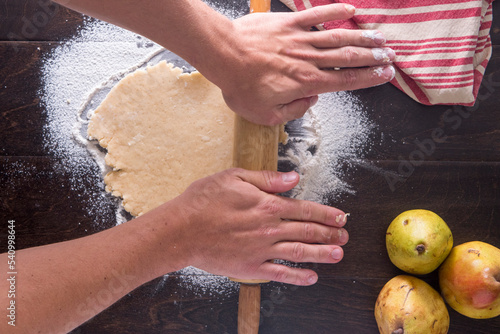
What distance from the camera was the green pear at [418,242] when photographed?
1.24 m

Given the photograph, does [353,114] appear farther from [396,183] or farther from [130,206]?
[130,206]

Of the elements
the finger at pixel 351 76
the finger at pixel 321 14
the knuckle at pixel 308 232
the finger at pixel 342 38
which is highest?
the finger at pixel 321 14

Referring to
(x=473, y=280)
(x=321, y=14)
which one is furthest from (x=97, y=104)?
(x=473, y=280)

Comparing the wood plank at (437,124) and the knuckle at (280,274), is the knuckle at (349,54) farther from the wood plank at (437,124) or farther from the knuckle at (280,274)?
the knuckle at (280,274)

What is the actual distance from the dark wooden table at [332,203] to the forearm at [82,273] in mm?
219

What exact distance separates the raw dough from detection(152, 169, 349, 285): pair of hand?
5.9 inches

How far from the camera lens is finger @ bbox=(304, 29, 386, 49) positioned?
118 centimetres

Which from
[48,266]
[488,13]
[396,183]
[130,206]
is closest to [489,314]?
[396,183]

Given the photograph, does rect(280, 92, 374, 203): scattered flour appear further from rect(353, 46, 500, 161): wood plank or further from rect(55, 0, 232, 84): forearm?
rect(55, 0, 232, 84): forearm

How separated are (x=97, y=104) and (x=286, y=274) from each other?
0.95 metres

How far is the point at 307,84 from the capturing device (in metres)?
1.20

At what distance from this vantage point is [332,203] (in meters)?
1.43

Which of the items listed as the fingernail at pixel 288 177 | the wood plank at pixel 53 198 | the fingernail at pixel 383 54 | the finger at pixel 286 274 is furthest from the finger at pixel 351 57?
the wood plank at pixel 53 198

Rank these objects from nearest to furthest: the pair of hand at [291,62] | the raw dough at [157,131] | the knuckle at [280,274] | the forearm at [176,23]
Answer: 1. the forearm at [176,23]
2. the pair of hand at [291,62]
3. the knuckle at [280,274]
4. the raw dough at [157,131]
